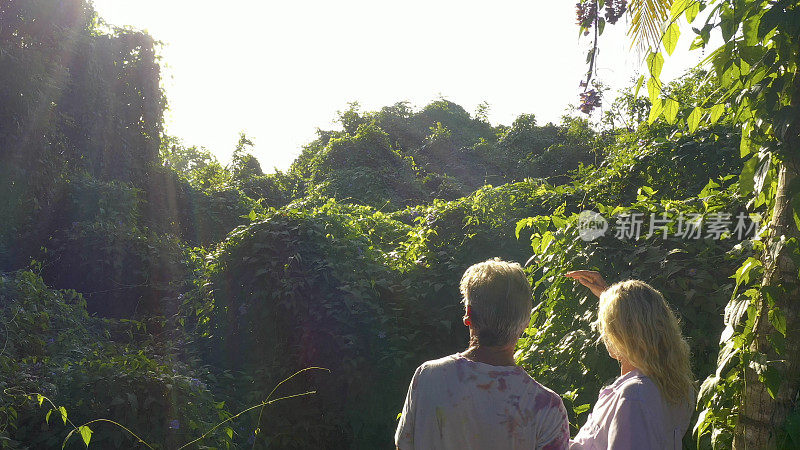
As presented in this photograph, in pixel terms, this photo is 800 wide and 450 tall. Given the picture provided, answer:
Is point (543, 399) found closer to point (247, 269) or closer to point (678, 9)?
point (678, 9)

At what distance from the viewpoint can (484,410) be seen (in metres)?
1.73

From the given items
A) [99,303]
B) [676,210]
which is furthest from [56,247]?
[676,210]

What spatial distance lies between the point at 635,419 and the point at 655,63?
0.95 m

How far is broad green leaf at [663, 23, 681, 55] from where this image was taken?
5.18ft

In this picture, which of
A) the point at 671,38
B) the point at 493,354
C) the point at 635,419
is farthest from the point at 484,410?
the point at 671,38

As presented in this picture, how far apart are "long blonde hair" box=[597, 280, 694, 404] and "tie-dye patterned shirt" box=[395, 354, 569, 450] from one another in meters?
0.28

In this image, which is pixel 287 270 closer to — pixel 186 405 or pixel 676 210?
pixel 186 405

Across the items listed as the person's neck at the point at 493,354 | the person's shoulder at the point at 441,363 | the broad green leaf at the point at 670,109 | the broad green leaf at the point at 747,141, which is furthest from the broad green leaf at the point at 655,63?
the person's shoulder at the point at 441,363

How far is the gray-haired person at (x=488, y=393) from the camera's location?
1.73m

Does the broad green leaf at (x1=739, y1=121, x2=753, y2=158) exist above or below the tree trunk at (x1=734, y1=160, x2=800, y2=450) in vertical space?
above

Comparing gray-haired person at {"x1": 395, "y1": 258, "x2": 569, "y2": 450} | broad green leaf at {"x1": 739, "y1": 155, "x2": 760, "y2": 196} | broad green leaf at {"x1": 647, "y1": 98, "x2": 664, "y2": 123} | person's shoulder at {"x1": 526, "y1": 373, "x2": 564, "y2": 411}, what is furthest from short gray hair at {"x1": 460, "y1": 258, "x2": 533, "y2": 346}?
broad green leaf at {"x1": 739, "y1": 155, "x2": 760, "y2": 196}

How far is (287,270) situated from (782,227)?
4197 millimetres

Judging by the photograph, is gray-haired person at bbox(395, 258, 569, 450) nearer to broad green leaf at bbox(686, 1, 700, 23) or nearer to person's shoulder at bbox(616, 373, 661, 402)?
person's shoulder at bbox(616, 373, 661, 402)

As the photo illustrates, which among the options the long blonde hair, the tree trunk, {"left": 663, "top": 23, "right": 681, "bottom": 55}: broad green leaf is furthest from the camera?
the long blonde hair
